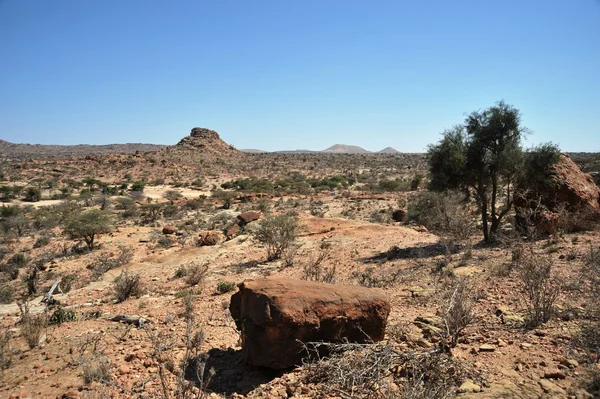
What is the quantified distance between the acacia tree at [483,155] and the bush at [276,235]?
18.7 ft

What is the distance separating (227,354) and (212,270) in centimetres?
706

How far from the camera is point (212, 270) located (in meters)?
12.4

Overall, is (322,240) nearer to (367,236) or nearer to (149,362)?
(367,236)

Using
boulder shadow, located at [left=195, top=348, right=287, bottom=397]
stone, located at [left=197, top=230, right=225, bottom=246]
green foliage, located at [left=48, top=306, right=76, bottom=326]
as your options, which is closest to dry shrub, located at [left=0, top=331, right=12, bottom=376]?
green foliage, located at [left=48, top=306, right=76, bottom=326]

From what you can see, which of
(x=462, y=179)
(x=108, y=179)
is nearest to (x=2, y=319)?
(x=462, y=179)

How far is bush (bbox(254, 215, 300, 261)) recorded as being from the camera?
1365 centimetres

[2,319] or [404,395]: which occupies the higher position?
[404,395]

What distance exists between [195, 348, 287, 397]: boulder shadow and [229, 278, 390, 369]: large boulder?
0.17m

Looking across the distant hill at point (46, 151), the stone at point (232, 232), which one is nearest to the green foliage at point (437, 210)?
the stone at point (232, 232)

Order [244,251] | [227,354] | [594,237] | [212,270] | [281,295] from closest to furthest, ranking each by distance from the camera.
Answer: [281,295] < [227,354] < [594,237] < [212,270] < [244,251]

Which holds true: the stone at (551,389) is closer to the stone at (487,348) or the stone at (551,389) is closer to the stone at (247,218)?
the stone at (487,348)

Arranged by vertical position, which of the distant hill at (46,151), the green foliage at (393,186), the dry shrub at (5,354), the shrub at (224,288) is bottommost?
the shrub at (224,288)

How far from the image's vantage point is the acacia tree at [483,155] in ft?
40.7

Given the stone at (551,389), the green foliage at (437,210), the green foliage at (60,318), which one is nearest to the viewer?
the stone at (551,389)
